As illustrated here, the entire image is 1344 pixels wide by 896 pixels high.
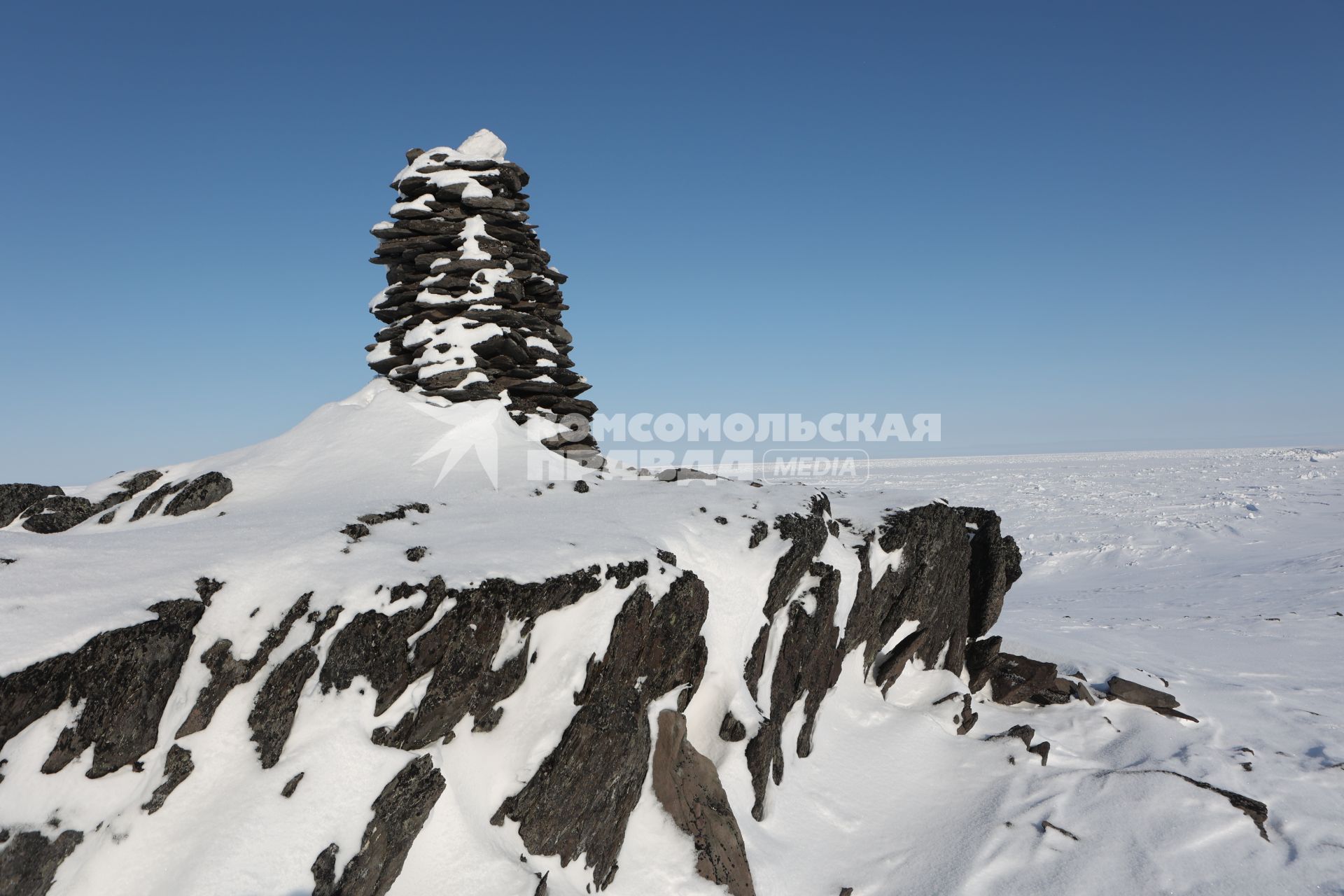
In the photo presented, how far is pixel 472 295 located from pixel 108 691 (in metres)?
10.6

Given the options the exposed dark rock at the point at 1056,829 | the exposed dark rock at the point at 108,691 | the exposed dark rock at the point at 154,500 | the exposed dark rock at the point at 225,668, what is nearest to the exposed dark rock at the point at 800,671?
the exposed dark rock at the point at 1056,829

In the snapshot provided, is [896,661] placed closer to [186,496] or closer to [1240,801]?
[1240,801]

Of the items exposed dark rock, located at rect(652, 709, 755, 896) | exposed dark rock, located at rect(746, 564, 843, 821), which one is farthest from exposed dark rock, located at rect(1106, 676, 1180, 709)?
Answer: exposed dark rock, located at rect(652, 709, 755, 896)

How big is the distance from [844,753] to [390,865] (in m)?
6.67

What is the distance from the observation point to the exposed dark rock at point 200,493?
9977mm

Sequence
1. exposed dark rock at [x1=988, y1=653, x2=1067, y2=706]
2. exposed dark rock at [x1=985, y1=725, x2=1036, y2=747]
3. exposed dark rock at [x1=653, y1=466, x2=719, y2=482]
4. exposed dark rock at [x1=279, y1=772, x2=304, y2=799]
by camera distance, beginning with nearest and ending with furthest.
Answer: exposed dark rock at [x1=279, y1=772, x2=304, y2=799] < exposed dark rock at [x1=985, y1=725, x2=1036, y2=747] < exposed dark rock at [x1=653, y1=466, x2=719, y2=482] < exposed dark rock at [x1=988, y1=653, x2=1067, y2=706]

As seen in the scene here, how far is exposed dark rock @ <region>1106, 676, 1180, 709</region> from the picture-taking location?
46.4 ft

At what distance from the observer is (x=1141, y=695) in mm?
14242

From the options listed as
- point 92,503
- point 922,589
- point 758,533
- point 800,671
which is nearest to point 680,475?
point 758,533

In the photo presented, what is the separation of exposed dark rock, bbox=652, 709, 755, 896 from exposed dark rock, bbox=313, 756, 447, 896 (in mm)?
2608

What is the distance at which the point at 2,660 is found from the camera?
18.8 feet

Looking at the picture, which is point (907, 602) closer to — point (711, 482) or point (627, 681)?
point (711, 482)

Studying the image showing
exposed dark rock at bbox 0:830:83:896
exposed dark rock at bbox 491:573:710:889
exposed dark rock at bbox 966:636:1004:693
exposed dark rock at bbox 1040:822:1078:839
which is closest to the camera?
exposed dark rock at bbox 0:830:83:896

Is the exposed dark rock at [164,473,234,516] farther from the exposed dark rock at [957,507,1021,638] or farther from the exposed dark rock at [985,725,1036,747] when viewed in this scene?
the exposed dark rock at [957,507,1021,638]
